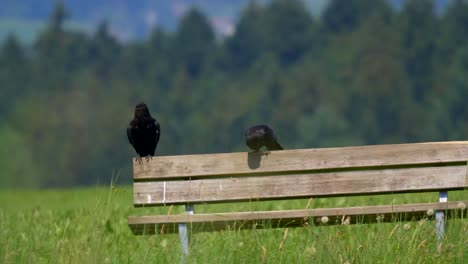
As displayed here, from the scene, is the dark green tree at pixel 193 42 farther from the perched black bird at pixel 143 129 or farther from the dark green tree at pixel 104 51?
the perched black bird at pixel 143 129

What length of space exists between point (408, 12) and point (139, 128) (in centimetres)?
11492

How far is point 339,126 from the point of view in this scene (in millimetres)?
100125

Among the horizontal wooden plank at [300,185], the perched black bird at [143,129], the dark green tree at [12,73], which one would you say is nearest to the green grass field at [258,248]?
the horizontal wooden plank at [300,185]

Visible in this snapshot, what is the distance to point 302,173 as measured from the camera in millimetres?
7129

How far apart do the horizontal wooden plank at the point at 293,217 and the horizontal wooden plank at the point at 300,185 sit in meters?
0.16

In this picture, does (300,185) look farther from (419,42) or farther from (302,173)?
(419,42)

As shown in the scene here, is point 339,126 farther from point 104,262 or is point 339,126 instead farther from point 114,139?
point 104,262

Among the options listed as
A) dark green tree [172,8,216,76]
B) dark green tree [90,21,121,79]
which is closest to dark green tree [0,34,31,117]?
dark green tree [90,21,121,79]

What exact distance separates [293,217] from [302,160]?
0.43 meters

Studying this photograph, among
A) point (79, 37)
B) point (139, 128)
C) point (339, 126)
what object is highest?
point (79, 37)

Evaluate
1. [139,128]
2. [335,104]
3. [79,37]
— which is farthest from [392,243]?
[79,37]

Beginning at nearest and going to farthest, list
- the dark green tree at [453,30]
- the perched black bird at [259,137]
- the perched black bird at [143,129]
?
the perched black bird at [259,137] → the perched black bird at [143,129] → the dark green tree at [453,30]

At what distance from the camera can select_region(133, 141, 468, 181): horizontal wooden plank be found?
7.01 metres

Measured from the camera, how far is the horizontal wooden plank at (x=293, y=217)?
6.79 m
